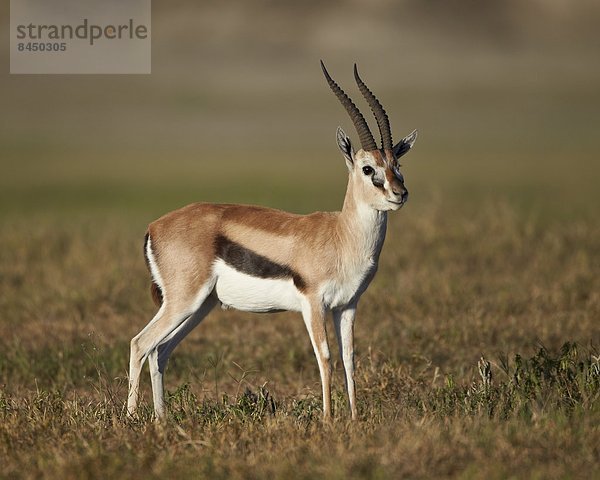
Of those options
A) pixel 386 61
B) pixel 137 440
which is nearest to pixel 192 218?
pixel 137 440

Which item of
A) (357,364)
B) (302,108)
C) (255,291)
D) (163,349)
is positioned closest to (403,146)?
(255,291)

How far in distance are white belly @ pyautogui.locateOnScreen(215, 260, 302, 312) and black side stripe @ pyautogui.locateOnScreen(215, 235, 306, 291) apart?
0.03m

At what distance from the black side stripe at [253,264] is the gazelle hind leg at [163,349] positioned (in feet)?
1.22

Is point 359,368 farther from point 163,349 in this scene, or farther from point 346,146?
point 346,146

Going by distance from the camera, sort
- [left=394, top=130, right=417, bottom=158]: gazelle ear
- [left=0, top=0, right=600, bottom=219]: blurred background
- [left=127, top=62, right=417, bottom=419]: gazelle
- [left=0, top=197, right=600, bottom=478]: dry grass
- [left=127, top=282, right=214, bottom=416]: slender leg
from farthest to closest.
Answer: [left=0, top=0, right=600, bottom=219]: blurred background, [left=394, top=130, right=417, bottom=158]: gazelle ear, [left=127, top=282, right=214, bottom=416]: slender leg, [left=127, top=62, right=417, bottom=419]: gazelle, [left=0, top=197, right=600, bottom=478]: dry grass

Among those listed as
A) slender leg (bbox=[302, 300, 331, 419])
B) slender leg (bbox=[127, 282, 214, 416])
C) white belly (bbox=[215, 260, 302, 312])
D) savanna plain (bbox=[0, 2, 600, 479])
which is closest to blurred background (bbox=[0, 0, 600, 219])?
savanna plain (bbox=[0, 2, 600, 479])

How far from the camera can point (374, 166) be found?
24.4 feet

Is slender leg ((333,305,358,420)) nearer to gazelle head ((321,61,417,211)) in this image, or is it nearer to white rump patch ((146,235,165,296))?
gazelle head ((321,61,417,211))

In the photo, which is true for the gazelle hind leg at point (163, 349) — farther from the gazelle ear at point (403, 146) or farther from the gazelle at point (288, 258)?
the gazelle ear at point (403, 146)

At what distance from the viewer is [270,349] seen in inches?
403

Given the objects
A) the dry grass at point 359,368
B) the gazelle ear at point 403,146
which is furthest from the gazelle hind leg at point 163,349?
the gazelle ear at point 403,146

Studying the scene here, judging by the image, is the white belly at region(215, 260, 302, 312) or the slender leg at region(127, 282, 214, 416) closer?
the white belly at region(215, 260, 302, 312)

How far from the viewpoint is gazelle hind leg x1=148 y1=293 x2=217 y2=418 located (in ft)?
25.7

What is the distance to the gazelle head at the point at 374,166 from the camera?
7.30 metres
